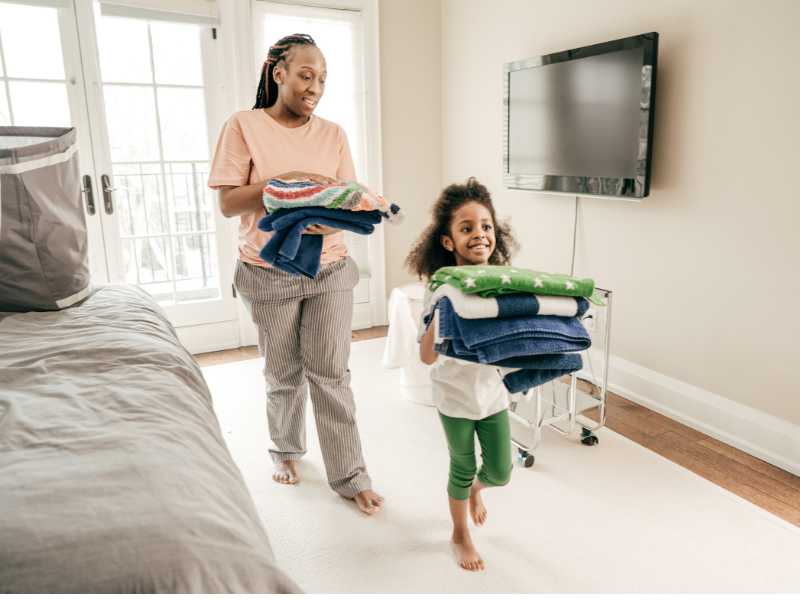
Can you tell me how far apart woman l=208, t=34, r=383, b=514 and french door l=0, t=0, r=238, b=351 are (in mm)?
1744

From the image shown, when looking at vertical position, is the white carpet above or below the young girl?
below

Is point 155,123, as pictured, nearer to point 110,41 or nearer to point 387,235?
point 110,41

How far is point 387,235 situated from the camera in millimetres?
3988

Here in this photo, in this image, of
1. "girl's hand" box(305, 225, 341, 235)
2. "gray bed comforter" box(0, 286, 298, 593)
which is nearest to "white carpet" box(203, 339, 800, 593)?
"gray bed comforter" box(0, 286, 298, 593)

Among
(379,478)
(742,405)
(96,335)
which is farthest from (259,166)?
(742,405)

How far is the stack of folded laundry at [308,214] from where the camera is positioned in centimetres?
145

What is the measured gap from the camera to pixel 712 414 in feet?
7.82

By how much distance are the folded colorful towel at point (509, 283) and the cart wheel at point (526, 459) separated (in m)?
0.96

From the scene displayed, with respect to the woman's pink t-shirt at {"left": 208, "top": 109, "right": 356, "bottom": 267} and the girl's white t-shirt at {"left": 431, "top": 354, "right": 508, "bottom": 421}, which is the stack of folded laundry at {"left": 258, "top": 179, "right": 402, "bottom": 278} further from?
the girl's white t-shirt at {"left": 431, "top": 354, "right": 508, "bottom": 421}

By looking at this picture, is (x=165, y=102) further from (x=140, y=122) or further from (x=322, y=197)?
(x=322, y=197)

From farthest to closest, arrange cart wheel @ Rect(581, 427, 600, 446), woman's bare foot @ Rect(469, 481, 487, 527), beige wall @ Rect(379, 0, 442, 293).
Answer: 1. beige wall @ Rect(379, 0, 442, 293)
2. cart wheel @ Rect(581, 427, 600, 446)
3. woman's bare foot @ Rect(469, 481, 487, 527)

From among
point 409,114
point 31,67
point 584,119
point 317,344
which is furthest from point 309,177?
point 409,114

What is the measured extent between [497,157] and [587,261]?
94 cm

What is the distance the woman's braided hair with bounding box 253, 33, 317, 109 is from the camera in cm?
161
